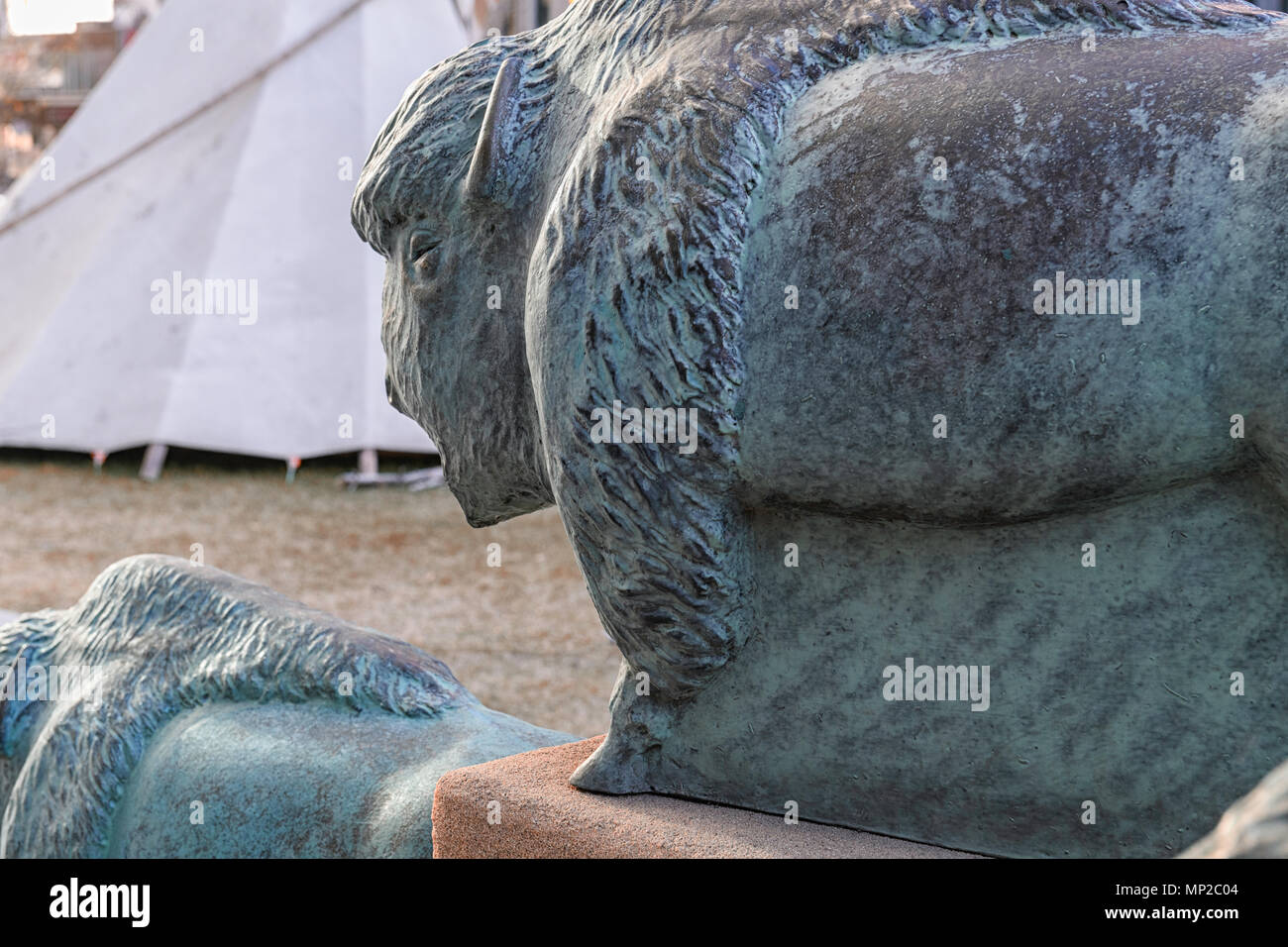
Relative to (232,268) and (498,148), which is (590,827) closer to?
(498,148)

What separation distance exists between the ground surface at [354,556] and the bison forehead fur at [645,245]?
247 centimetres

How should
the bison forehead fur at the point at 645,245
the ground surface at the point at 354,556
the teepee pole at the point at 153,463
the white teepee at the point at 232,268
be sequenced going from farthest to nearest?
the teepee pole at the point at 153,463 → the white teepee at the point at 232,268 → the ground surface at the point at 354,556 → the bison forehead fur at the point at 645,245

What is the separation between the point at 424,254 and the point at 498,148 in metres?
0.14

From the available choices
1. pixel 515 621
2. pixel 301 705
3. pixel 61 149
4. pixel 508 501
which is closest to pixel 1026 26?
pixel 508 501

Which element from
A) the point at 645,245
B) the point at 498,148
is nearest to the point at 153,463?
the point at 498,148

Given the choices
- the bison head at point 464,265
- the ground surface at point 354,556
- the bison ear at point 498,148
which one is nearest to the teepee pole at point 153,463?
the ground surface at point 354,556

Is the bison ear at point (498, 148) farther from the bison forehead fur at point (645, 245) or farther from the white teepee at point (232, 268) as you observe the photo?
the white teepee at point (232, 268)

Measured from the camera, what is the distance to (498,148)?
1.30 m

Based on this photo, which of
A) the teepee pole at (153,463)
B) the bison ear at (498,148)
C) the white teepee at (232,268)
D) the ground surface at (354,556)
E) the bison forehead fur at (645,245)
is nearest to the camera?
the bison forehead fur at (645,245)

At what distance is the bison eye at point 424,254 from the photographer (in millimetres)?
1370

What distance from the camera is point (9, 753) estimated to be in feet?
6.51

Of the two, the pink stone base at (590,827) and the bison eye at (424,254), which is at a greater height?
the bison eye at (424,254)

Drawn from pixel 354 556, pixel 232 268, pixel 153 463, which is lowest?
pixel 354 556
